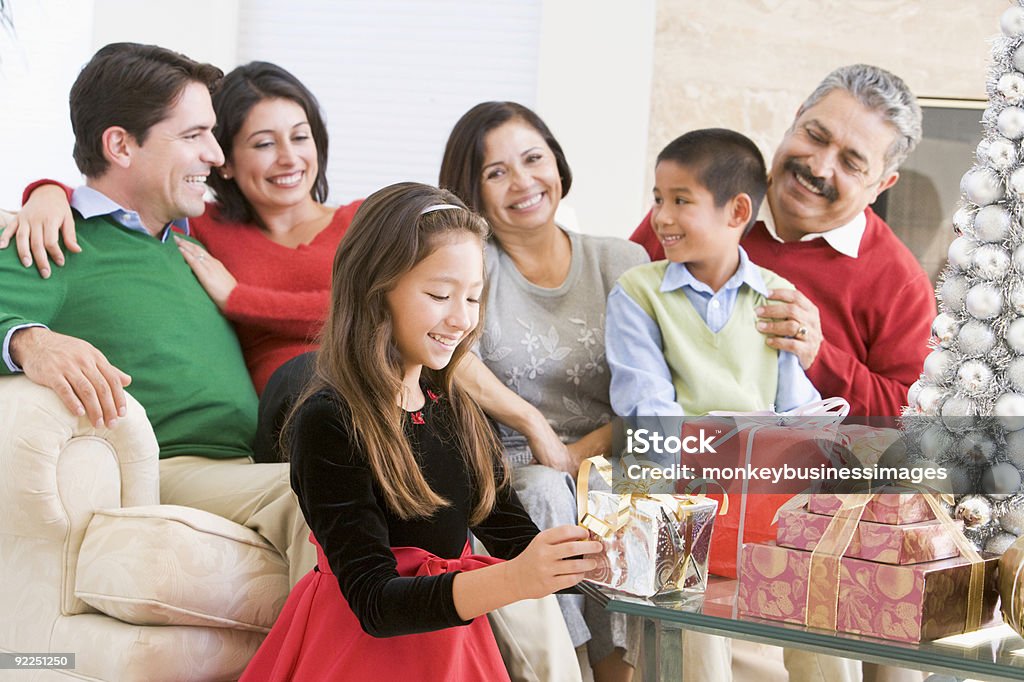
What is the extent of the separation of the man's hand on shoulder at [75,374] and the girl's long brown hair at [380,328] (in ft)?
1.49

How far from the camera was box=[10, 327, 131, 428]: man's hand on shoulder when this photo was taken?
170 cm

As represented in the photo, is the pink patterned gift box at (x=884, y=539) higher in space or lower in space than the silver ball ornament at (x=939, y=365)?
lower

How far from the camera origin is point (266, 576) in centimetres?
173

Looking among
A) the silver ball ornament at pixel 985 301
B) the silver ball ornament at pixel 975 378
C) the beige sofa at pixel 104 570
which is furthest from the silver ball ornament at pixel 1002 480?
the beige sofa at pixel 104 570

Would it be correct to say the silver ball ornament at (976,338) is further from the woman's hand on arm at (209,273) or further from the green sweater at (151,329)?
the woman's hand on arm at (209,273)

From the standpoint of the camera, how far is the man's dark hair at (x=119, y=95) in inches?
88.7

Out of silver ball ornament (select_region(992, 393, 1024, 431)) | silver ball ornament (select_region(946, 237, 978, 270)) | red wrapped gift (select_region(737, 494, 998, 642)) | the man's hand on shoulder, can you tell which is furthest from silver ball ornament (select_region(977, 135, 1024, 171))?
the man's hand on shoulder

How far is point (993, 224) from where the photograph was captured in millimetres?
1577

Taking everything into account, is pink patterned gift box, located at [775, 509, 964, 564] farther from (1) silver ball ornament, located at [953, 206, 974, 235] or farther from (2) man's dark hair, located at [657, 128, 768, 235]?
(2) man's dark hair, located at [657, 128, 768, 235]

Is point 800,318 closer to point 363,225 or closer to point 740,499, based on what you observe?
point 740,499

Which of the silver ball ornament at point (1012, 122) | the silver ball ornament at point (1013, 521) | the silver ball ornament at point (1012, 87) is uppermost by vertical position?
the silver ball ornament at point (1012, 87)

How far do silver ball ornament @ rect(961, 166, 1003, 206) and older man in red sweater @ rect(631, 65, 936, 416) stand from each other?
70 cm

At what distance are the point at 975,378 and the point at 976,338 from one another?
61mm

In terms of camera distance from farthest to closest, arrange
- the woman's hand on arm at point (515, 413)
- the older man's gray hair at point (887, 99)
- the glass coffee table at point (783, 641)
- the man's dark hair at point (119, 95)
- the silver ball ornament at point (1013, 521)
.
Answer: the older man's gray hair at point (887, 99) < the man's dark hair at point (119, 95) < the woman's hand on arm at point (515, 413) < the silver ball ornament at point (1013, 521) < the glass coffee table at point (783, 641)
